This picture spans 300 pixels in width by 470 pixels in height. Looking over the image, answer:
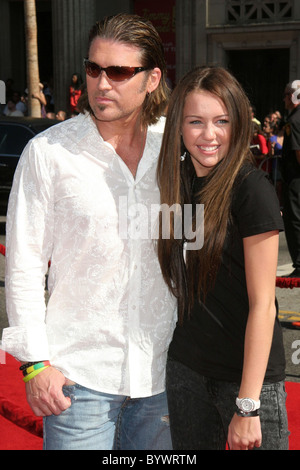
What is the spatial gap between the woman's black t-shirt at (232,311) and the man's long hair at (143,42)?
41cm

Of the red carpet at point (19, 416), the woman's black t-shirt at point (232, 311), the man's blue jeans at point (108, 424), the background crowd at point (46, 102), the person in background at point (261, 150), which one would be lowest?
the red carpet at point (19, 416)

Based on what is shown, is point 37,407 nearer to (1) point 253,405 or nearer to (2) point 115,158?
(1) point 253,405

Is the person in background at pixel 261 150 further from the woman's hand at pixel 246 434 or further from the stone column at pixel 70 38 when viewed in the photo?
the woman's hand at pixel 246 434

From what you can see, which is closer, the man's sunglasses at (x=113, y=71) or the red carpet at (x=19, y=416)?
the man's sunglasses at (x=113, y=71)

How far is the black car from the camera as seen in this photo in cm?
1160

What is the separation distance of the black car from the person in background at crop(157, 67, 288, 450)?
946 cm

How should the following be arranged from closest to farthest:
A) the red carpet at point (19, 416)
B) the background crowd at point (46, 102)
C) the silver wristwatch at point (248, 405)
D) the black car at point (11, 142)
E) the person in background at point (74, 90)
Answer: the silver wristwatch at point (248, 405) → the red carpet at point (19, 416) → the black car at point (11, 142) → the background crowd at point (46, 102) → the person in background at point (74, 90)

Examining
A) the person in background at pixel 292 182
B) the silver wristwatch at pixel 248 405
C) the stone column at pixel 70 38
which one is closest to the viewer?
the silver wristwatch at pixel 248 405

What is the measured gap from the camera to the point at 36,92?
54.0 ft

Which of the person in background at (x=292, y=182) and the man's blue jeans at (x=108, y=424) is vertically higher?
the person in background at (x=292, y=182)

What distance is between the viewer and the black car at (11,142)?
11.6 m

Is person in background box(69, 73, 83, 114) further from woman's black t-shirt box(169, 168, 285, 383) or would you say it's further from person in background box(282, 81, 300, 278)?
woman's black t-shirt box(169, 168, 285, 383)

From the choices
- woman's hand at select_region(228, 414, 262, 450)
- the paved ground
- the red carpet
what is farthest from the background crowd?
woman's hand at select_region(228, 414, 262, 450)
